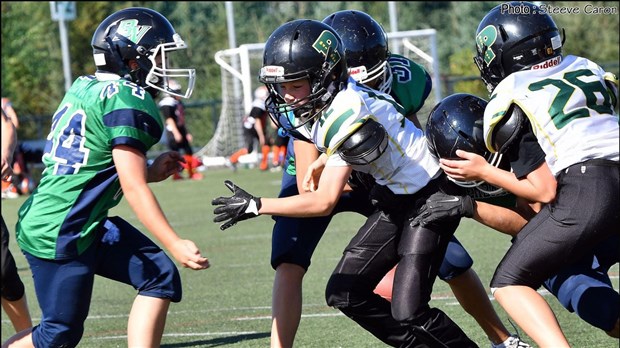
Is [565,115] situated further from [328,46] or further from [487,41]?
[328,46]

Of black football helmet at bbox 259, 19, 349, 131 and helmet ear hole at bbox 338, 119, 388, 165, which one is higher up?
black football helmet at bbox 259, 19, 349, 131

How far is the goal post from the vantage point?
22.1 metres

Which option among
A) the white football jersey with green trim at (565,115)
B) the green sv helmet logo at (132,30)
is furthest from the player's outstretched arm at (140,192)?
the white football jersey with green trim at (565,115)

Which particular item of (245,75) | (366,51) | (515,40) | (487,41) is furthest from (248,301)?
(245,75)

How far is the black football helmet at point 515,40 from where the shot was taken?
444 cm

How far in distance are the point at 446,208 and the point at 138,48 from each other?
5.04ft

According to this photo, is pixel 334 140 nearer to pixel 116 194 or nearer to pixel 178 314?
pixel 116 194

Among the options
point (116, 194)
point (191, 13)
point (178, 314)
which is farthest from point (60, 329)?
point (191, 13)

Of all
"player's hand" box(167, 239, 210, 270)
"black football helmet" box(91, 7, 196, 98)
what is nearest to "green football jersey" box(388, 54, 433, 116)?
"black football helmet" box(91, 7, 196, 98)

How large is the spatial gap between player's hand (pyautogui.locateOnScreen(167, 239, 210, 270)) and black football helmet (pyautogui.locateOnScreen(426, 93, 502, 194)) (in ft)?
3.77

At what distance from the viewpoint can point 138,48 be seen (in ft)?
15.6

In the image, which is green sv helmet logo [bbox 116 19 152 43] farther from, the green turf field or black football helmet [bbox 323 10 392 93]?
the green turf field

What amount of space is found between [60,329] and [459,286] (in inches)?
76.4

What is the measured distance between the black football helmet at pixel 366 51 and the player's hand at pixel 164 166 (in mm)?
927
